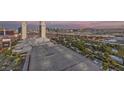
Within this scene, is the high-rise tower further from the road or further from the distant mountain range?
the road

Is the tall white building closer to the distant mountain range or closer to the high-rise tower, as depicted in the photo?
the distant mountain range

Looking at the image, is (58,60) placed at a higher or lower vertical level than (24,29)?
lower

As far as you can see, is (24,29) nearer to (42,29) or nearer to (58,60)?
(42,29)

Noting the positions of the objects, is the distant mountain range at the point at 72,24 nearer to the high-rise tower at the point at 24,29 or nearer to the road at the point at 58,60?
the high-rise tower at the point at 24,29

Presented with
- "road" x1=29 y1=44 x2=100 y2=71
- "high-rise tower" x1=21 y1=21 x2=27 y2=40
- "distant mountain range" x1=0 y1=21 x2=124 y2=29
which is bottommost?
"road" x1=29 y1=44 x2=100 y2=71

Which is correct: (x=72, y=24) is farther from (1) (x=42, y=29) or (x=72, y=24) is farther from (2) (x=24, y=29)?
(2) (x=24, y=29)

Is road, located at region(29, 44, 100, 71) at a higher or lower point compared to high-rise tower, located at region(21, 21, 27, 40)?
lower

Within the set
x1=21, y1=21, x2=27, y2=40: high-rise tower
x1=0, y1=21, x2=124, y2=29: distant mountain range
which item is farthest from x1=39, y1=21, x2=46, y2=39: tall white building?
x1=21, y1=21, x2=27, y2=40: high-rise tower

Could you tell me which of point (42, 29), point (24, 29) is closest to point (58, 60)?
point (42, 29)

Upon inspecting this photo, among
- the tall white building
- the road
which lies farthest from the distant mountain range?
the road
